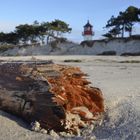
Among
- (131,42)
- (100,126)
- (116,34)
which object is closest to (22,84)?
(100,126)

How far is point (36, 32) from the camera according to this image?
5328 centimetres

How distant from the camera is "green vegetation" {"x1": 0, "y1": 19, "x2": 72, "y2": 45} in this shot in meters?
53.1

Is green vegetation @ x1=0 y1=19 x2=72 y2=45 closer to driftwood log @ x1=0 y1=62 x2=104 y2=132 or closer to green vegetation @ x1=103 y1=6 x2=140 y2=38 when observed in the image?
green vegetation @ x1=103 y1=6 x2=140 y2=38

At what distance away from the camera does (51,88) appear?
324 inches

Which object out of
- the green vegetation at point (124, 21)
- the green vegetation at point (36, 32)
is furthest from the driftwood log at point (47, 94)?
the green vegetation at point (36, 32)

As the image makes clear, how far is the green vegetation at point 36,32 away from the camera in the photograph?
174 feet

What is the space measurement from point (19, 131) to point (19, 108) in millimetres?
568

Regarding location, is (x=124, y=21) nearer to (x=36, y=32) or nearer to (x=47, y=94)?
(x=36, y=32)

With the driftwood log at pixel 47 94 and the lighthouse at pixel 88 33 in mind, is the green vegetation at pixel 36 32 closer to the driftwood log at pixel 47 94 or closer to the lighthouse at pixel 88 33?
the lighthouse at pixel 88 33

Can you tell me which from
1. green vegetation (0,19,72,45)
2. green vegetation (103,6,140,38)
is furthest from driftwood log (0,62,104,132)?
green vegetation (0,19,72,45)

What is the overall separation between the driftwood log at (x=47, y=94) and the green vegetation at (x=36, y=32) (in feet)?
140

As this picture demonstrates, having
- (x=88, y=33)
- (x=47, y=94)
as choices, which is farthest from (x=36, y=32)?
(x=47, y=94)

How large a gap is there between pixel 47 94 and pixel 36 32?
45.5m

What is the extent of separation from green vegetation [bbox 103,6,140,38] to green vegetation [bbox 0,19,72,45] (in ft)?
22.5
